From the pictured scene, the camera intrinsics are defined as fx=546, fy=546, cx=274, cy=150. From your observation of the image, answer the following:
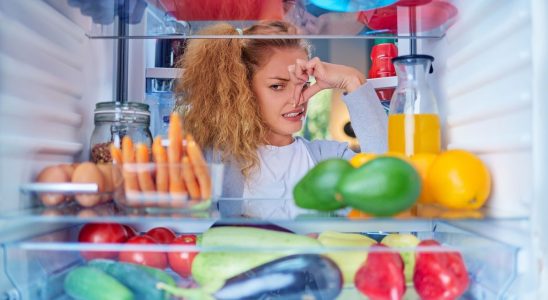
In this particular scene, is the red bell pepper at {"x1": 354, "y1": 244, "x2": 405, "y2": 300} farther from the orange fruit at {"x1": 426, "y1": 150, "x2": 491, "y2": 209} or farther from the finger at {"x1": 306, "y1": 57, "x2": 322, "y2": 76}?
the finger at {"x1": 306, "y1": 57, "x2": 322, "y2": 76}

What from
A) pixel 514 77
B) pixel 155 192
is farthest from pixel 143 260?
pixel 514 77

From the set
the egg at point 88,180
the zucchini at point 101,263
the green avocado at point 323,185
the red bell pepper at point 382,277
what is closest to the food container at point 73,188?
the egg at point 88,180

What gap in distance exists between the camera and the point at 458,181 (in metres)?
0.89

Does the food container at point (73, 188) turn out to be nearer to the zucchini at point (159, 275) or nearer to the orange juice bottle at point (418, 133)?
the zucchini at point (159, 275)

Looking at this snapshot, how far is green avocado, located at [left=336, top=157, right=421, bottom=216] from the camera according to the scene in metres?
0.83

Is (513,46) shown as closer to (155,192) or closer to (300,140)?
(155,192)

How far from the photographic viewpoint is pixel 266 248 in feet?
2.83

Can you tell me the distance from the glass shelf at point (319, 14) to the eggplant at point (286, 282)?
47cm

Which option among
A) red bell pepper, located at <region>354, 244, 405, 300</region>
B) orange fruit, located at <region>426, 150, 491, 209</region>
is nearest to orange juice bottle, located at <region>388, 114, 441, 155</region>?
orange fruit, located at <region>426, 150, 491, 209</region>

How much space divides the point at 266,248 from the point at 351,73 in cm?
91

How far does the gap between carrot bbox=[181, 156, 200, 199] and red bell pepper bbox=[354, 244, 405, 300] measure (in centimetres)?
32

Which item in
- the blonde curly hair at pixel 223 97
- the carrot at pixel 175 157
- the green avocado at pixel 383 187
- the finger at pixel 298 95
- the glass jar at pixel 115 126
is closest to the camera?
the green avocado at pixel 383 187

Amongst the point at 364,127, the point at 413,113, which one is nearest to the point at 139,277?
the point at 413,113

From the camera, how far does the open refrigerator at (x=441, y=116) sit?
85 cm
